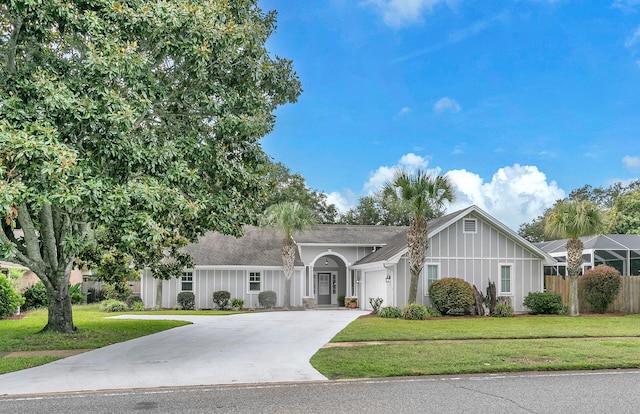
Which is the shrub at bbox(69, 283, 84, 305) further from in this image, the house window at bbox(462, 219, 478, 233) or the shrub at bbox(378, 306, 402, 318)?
the house window at bbox(462, 219, 478, 233)

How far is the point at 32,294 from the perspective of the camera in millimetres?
27922

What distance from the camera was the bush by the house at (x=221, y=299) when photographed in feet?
95.0

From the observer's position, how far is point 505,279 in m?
25.9

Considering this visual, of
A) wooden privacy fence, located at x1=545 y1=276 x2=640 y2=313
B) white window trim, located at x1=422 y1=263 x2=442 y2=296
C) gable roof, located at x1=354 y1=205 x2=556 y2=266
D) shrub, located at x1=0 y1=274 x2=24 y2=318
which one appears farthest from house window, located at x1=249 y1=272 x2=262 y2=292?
wooden privacy fence, located at x1=545 y1=276 x2=640 y2=313

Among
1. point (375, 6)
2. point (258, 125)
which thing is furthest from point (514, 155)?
point (258, 125)

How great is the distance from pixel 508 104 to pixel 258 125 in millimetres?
18605

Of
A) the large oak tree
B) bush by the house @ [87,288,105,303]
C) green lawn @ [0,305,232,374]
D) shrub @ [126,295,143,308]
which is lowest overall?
bush by the house @ [87,288,105,303]

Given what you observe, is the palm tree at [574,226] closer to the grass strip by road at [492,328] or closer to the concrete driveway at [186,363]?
the grass strip by road at [492,328]

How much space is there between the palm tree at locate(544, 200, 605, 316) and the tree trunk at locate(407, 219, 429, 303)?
618 centimetres

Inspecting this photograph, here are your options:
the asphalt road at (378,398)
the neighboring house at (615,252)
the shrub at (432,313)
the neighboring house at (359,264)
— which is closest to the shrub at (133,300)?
the neighboring house at (359,264)

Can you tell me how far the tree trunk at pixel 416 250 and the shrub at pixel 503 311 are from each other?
3.72 metres

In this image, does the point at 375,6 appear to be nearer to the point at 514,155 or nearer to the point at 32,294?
the point at 514,155

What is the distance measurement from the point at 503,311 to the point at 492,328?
232 inches

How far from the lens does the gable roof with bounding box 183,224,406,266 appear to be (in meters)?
30.0
